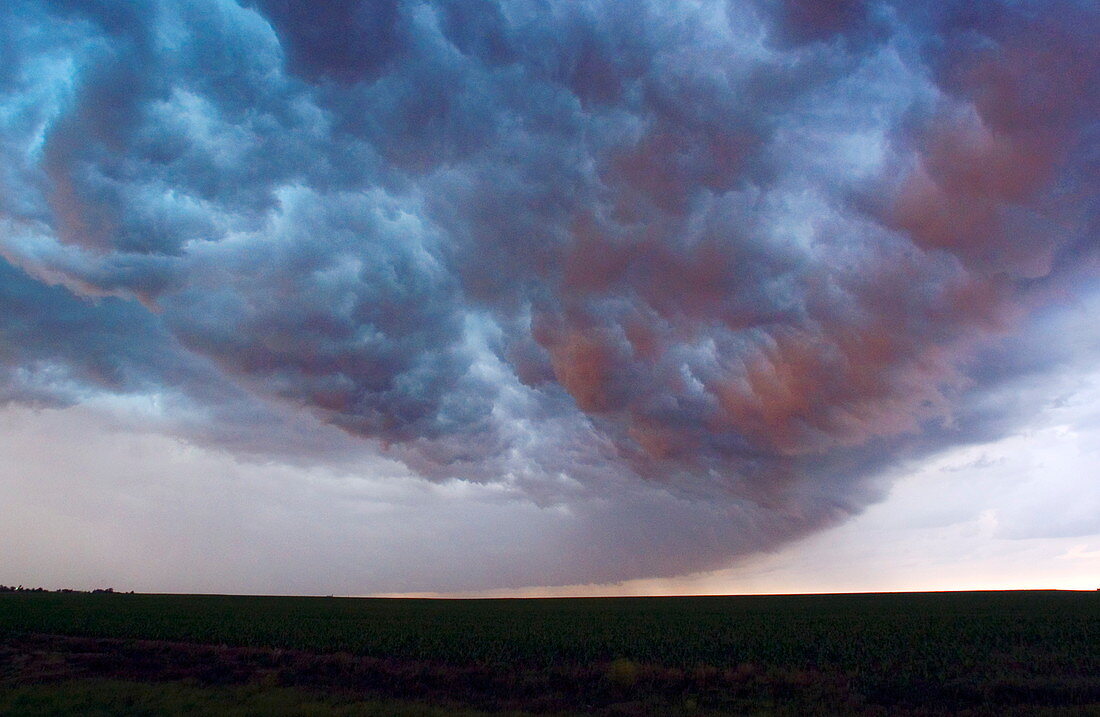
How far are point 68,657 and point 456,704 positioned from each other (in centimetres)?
2629

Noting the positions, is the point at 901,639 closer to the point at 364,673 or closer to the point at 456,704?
the point at 456,704

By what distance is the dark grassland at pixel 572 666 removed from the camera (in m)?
25.3

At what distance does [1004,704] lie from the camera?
24.6 metres

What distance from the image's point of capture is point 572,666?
3294 cm

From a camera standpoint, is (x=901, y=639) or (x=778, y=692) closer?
(x=778, y=692)

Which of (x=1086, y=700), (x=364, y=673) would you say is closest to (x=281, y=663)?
(x=364, y=673)

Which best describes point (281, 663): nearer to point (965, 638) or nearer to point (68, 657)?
point (68, 657)

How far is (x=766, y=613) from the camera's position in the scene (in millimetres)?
59125

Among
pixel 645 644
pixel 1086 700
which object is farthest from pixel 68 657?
pixel 1086 700

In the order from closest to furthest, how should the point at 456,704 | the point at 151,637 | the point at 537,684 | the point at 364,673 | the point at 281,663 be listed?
1. the point at 456,704
2. the point at 537,684
3. the point at 364,673
4. the point at 281,663
5. the point at 151,637

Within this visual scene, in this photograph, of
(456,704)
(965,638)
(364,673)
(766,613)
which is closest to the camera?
(456,704)

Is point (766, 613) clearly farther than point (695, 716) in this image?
Yes

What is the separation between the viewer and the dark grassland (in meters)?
25.3

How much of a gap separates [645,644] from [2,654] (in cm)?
3818
